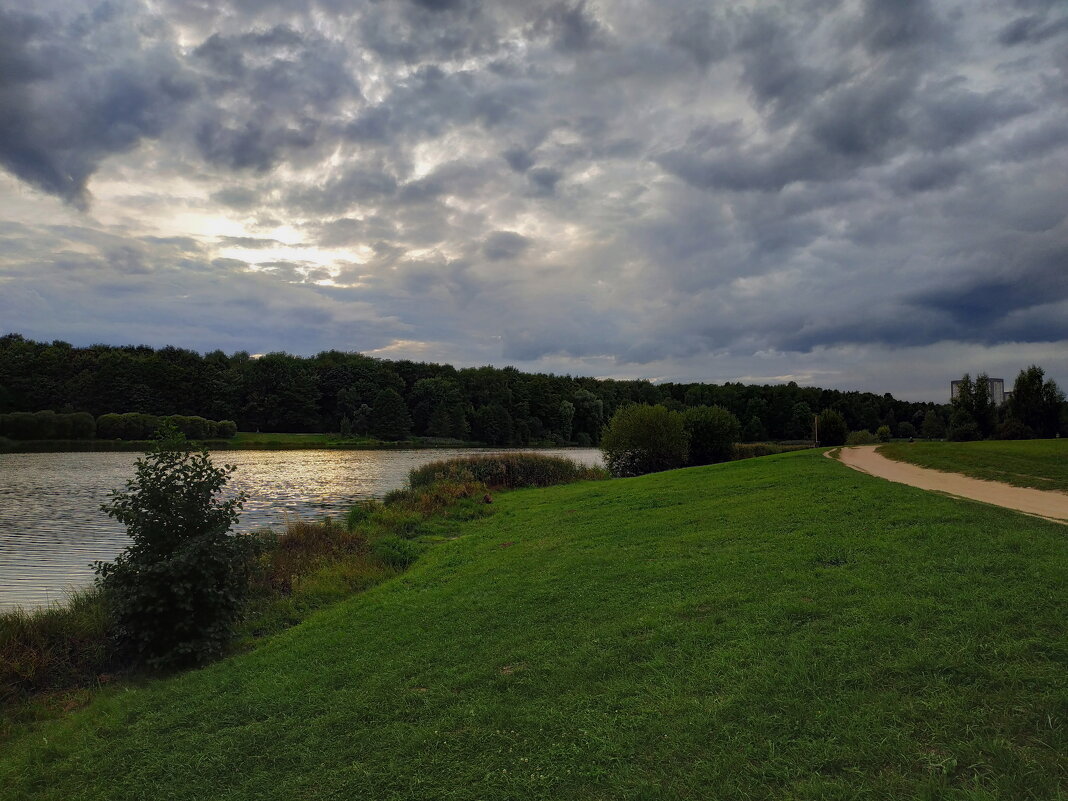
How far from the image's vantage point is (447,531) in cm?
2089

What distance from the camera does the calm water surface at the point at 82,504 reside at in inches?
632

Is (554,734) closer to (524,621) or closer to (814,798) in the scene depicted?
(814,798)

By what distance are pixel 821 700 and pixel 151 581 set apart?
32.5 ft

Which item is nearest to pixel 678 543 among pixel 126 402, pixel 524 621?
pixel 524 621

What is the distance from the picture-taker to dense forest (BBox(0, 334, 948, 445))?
9362 cm

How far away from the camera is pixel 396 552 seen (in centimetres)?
1703

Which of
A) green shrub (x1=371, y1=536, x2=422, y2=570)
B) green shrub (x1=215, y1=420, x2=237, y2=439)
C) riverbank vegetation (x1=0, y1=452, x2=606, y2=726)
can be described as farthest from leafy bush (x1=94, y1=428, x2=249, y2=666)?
green shrub (x1=215, y1=420, x2=237, y2=439)

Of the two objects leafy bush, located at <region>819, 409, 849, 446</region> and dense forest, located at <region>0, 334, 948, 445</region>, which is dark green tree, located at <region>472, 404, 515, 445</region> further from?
leafy bush, located at <region>819, 409, 849, 446</region>

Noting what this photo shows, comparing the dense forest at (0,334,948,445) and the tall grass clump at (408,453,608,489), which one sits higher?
the dense forest at (0,334,948,445)

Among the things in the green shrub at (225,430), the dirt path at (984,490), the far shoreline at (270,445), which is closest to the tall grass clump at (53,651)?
the dirt path at (984,490)

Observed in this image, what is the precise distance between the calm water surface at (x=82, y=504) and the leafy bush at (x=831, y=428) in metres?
34.1

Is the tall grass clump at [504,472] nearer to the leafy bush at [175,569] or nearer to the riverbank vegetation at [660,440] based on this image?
the riverbank vegetation at [660,440]

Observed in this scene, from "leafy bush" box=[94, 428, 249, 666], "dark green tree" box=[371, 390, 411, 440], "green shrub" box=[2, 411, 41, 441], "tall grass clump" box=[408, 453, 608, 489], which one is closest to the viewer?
"leafy bush" box=[94, 428, 249, 666]

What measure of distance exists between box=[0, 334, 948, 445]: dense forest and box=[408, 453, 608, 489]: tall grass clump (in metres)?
53.5
